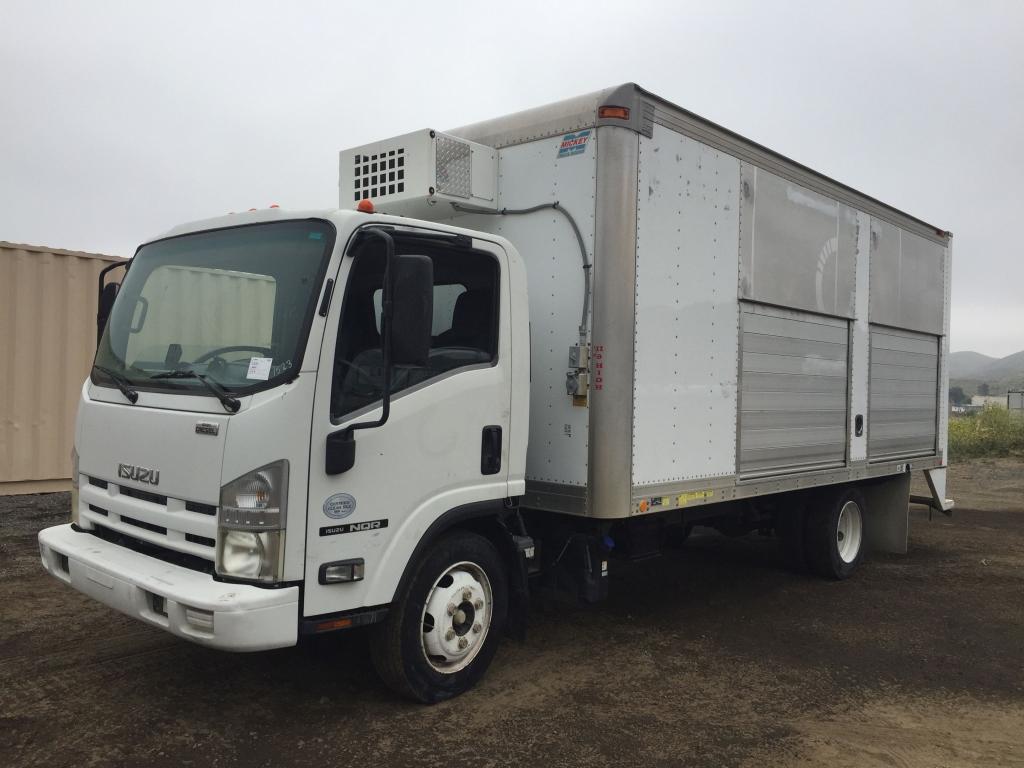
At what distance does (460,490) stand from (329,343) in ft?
3.46

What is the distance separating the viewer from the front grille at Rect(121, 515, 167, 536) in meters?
3.80

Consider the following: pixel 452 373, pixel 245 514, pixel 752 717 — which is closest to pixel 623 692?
pixel 752 717

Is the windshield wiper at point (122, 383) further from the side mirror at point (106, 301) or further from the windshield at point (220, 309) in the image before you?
the side mirror at point (106, 301)

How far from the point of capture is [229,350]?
12.3ft

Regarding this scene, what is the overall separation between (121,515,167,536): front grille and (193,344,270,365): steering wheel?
0.76 meters

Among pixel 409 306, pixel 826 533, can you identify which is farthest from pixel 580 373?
pixel 826 533

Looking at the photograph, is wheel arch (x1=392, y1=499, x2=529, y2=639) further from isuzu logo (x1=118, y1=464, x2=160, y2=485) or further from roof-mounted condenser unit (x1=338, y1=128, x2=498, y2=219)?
roof-mounted condenser unit (x1=338, y1=128, x2=498, y2=219)

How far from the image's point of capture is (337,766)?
3607mm

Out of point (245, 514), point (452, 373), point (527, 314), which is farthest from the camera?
point (527, 314)

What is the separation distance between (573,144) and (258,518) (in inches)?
107

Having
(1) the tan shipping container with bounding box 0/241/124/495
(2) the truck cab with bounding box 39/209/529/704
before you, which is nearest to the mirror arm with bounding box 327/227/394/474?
(2) the truck cab with bounding box 39/209/529/704

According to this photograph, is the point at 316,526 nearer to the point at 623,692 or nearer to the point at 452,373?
the point at 452,373

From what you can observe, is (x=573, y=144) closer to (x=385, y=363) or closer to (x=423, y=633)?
(x=385, y=363)

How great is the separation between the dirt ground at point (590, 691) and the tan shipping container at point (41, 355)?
7.45ft
